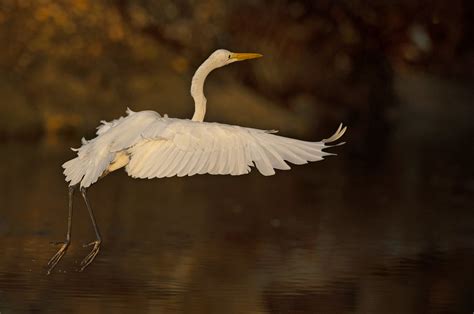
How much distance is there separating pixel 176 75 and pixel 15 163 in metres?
6.07

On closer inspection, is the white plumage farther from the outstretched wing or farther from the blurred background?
the blurred background

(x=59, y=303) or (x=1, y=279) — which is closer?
(x=59, y=303)

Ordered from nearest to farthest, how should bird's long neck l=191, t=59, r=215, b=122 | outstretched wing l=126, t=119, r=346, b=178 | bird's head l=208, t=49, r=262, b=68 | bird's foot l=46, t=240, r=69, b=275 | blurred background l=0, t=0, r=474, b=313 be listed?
outstretched wing l=126, t=119, r=346, b=178
blurred background l=0, t=0, r=474, b=313
bird's foot l=46, t=240, r=69, b=275
bird's long neck l=191, t=59, r=215, b=122
bird's head l=208, t=49, r=262, b=68

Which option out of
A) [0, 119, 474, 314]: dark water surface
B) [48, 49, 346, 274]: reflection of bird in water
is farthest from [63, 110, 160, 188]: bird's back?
[0, 119, 474, 314]: dark water surface

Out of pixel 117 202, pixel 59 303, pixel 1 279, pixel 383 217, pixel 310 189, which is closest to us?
pixel 59 303

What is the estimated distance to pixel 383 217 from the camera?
1257 cm

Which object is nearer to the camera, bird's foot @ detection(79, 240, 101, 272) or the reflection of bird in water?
the reflection of bird in water

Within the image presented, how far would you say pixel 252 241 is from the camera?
36.1 ft

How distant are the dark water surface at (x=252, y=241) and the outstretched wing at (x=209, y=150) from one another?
710mm

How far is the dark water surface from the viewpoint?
27.7 feet

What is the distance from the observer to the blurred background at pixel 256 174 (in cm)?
891

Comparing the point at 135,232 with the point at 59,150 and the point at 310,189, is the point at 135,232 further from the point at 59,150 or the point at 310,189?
the point at 59,150

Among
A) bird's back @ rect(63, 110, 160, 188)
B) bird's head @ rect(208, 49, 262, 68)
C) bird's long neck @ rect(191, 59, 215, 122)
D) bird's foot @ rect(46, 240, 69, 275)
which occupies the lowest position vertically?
bird's foot @ rect(46, 240, 69, 275)

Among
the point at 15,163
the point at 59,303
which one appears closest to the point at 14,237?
the point at 59,303
